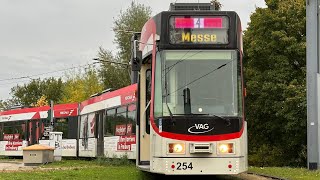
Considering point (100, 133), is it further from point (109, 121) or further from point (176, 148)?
point (176, 148)

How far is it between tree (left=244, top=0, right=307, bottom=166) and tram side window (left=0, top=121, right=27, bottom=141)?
583 inches

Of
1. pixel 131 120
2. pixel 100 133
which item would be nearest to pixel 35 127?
pixel 100 133

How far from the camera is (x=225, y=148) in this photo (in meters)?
11.7

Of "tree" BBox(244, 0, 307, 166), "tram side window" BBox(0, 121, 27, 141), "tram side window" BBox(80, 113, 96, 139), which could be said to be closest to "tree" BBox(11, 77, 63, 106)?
"tram side window" BBox(0, 121, 27, 141)

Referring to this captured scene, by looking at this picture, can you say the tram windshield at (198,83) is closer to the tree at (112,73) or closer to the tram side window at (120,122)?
the tram side window at (120,122)

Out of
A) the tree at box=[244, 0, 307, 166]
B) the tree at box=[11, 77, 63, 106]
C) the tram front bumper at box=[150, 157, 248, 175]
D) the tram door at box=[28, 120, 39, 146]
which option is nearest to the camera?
the tram front bumper at box=[150, 157, 248, 175]

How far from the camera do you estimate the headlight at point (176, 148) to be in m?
11.6

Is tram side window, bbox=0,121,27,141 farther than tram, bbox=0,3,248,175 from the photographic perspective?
Yes

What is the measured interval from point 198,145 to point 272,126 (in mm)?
22529

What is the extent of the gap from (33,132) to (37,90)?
48.3 m

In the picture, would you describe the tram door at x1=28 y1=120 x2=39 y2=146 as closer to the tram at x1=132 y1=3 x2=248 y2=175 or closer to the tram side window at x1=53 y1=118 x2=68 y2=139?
the tram side window at x1=53 y1=118 x2=68 y2=139

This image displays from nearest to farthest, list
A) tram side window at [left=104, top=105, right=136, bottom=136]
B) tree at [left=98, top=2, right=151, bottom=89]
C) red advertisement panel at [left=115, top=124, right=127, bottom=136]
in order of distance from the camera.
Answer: tram side window at [left=104, top=105, right=136, bottom=136], red advertisement panel at [left=115, top=124, right=127, bottom=136], tree at [left=98, top=2, right=151, bottom=89]

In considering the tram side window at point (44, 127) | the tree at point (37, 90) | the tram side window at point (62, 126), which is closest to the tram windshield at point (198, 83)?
the tram side window at point (62, 126)

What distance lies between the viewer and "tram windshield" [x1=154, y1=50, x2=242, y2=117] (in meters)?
11.8
